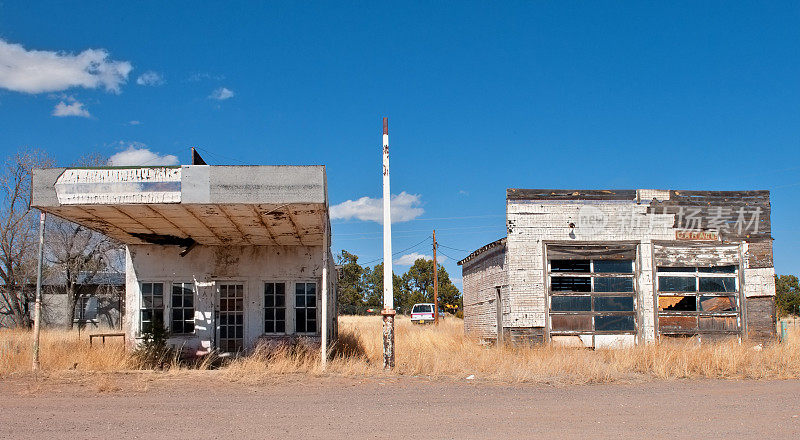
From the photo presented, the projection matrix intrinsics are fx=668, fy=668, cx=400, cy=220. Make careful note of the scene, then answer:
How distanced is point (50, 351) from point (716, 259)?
655 inches

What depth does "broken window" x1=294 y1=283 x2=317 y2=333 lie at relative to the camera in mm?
16422

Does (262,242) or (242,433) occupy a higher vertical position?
(262,242)

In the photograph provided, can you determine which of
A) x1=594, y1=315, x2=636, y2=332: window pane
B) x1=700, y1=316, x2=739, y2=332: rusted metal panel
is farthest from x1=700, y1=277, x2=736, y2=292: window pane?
x1=594, y1=315, x2=636, y2=332: window pane

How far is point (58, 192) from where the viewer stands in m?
11.5

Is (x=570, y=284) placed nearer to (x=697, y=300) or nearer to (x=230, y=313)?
(x=697, y=300)

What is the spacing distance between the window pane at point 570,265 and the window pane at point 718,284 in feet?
11.0

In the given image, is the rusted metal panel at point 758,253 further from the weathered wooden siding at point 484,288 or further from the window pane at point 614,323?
the weathered wooden siding at point 484,288

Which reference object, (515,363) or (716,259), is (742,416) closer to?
(515,363)

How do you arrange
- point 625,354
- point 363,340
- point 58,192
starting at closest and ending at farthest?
point 58,192, point 625,354, point 363,340

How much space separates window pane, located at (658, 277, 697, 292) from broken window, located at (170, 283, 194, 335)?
40.2ft

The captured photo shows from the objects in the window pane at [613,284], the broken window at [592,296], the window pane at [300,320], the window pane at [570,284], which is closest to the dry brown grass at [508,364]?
the window pane at [300,320]

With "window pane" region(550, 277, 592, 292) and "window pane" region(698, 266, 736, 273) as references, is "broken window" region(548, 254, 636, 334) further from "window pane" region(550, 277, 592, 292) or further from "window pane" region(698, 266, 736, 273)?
"window pane" region(698, 266, 736, 273)

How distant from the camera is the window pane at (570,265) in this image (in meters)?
17.8

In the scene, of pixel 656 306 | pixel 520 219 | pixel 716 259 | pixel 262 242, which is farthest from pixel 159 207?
pixel 716 259
